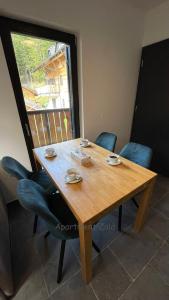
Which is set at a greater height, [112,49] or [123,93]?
[112,49]

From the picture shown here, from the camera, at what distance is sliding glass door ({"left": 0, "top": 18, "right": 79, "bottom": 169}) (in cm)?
147

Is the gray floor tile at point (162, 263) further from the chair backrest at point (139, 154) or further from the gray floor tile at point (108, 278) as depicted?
the chair backrest at point (139, 154)

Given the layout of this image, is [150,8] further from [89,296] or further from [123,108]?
[89,296]

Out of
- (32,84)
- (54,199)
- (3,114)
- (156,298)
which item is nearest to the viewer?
(156,298)

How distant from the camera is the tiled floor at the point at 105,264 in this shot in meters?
1.03

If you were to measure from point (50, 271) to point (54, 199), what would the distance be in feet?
1.92

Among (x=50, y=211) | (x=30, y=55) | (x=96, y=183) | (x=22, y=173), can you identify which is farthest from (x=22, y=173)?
(x=30, y=55)

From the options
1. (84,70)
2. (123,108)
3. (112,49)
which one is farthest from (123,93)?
(84,70)

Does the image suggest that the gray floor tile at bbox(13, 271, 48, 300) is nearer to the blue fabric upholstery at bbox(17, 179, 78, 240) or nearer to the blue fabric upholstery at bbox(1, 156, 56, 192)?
the blue fabric upholstery at bbox(17, 179, 78, 240)

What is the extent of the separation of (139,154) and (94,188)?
0.78m

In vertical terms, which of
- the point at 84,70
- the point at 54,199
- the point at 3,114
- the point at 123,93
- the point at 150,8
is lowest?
the point at 54,199

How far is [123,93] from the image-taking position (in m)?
2.41

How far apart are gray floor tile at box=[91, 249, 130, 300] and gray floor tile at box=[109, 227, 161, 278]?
0.07m

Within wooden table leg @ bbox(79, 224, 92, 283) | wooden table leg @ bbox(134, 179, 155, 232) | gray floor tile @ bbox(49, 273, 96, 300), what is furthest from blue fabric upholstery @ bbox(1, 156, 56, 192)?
wooden table leg @ bbox(134, 179, 155, 232)
